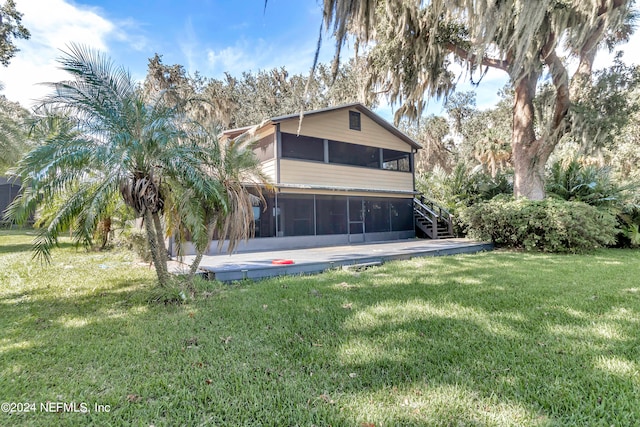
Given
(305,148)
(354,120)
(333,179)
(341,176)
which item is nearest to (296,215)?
(333,179)

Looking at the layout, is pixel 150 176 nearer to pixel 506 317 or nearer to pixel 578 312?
pixel 506 317

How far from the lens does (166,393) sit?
2.35m

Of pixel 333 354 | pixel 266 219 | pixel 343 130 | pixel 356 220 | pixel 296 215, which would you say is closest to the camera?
pixel 333 354

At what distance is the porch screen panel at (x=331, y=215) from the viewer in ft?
40.9

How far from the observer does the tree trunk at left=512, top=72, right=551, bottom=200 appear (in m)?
11.0

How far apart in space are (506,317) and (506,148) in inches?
689

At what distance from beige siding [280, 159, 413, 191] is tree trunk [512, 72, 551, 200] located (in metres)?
4.73

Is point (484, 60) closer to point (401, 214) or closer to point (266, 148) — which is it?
point (401, 214)

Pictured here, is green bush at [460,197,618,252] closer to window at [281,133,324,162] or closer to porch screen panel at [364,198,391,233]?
porch screen panel at [364,198,391,233]

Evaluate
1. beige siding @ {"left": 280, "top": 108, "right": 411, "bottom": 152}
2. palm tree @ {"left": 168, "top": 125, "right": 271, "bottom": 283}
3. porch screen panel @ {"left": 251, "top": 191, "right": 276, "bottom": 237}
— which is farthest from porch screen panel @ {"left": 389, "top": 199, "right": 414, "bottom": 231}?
palm tree @ {"left": 168, "top": 125, "right": 271, "bottom": 283}

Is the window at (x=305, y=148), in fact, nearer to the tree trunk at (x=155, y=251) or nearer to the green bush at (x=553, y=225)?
the green bush at (x=553, y=225)

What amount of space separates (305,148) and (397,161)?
4990 mm

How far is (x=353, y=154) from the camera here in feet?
46.2

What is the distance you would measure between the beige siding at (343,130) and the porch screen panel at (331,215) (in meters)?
2.56
